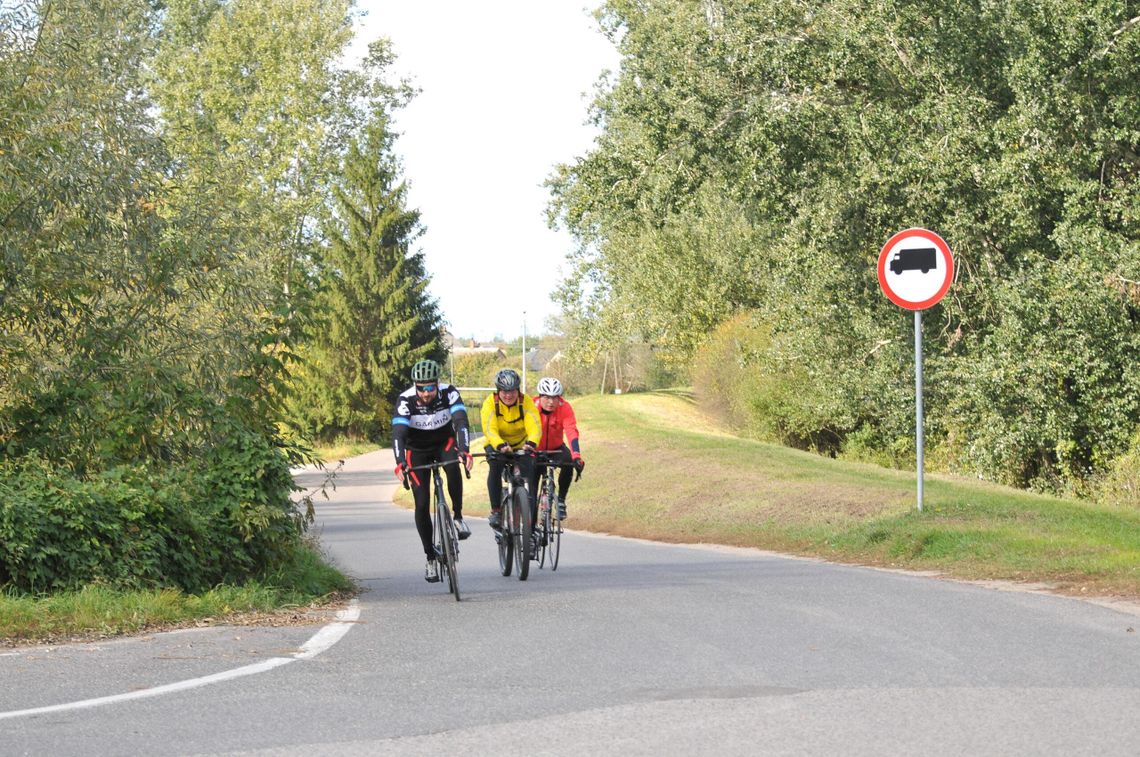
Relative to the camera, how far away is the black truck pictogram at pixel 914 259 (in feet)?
52.1

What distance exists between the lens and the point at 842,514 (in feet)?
59.6

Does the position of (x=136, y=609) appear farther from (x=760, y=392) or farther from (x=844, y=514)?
(x=760, y=392)

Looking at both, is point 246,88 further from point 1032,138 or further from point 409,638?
point 409,638

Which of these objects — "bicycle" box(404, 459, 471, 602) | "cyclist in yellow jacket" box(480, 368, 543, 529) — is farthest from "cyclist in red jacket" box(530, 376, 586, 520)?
"bicycle" box(404, 459, 471, 602)

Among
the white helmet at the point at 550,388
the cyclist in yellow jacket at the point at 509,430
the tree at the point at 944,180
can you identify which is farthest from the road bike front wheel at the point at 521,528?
the tree at the point at 944,180

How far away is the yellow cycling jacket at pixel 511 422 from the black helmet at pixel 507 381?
0.24m

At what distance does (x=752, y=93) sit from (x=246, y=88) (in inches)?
1605

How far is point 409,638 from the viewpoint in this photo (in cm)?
905

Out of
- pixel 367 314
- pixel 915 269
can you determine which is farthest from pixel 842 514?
pixel 367 314

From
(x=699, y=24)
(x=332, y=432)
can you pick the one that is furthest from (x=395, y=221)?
(x=699, y=24)

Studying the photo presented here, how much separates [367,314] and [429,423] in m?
61.7

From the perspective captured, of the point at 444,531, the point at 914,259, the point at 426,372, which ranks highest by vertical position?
the point at 914,259

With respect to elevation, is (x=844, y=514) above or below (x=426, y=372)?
below

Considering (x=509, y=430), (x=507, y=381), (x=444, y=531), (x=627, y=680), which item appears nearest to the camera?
(x=627, y=680)
